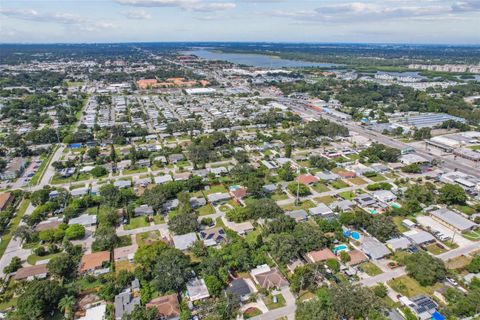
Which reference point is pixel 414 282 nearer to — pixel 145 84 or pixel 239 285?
pixel 239 285

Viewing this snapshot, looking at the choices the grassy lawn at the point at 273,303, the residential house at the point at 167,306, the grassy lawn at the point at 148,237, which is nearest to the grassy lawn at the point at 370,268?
the grassy lawn at the point at 273,303

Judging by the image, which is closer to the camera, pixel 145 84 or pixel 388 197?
pixel 388 197

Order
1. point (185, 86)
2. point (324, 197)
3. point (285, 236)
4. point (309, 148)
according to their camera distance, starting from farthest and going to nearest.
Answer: point (185, 86)
point (309, 148)
point (324, 197)
point (285, 236)

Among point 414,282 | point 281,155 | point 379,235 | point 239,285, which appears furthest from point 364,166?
point 239,285

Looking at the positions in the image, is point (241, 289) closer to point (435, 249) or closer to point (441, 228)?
point (435, 249)

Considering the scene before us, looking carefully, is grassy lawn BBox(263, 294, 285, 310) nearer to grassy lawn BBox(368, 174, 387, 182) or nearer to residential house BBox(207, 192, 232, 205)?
residential house BBox(207, 192, 232, 205)

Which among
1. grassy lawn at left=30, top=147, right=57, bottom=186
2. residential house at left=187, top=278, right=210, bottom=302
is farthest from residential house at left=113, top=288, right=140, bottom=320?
grassy lawn at left=30, top=147, right=57, bottom=186

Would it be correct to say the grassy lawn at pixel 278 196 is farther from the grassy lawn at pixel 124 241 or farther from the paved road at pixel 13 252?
the paved road at pixel 13 252

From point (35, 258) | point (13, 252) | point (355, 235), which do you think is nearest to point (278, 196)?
point (355, 235)
